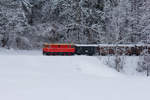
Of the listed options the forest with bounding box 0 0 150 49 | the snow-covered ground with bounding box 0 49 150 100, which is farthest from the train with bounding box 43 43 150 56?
the snow-covered ground with bounding box 0 49 150 100

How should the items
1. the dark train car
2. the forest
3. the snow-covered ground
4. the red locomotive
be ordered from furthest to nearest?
1. the forest
2. the dark train car
3. the red locomotive
4. the snow-covered ground

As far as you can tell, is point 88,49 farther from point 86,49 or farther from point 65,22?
point 65,22

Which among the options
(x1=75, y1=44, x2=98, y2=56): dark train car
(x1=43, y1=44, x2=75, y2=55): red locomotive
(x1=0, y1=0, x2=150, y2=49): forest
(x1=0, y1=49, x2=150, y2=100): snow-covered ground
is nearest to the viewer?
(x1=0, y1=49, x2=150, y2=100): snow-covered ground

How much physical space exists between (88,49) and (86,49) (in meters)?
0.24

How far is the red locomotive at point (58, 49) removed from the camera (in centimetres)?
1573

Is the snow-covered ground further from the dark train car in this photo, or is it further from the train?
the dark train car

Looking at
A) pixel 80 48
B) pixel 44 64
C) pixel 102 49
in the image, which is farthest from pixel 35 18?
pixel 44 64

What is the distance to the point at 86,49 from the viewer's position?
16.8m

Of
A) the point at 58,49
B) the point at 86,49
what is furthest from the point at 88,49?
the point at 58,49

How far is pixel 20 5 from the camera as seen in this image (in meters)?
19.9

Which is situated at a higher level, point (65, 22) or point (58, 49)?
point (65, 22)

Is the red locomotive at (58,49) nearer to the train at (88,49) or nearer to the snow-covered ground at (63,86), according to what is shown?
the train at (88,49)

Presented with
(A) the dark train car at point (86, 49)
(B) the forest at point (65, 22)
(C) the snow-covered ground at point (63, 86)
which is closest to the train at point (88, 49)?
(A) the dark train car at point (86, 49)

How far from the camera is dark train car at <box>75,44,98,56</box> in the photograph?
16.6m
